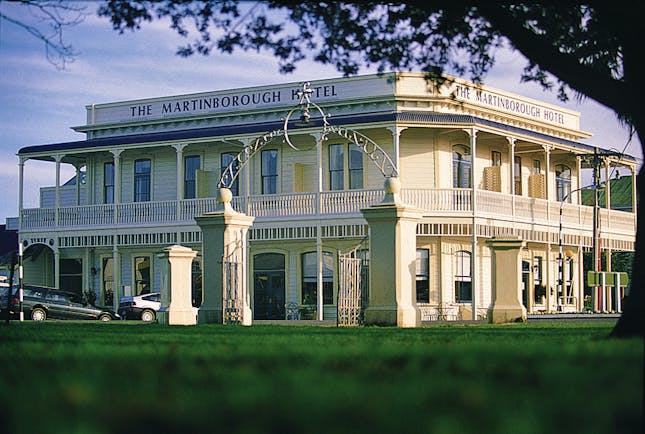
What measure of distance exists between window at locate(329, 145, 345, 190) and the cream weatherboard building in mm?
50

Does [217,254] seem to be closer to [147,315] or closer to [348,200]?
[348,200]

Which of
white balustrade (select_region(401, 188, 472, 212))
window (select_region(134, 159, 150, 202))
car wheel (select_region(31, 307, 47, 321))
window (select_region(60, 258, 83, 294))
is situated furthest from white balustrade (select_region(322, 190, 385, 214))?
window (select_region(60, 258, 83, 294))

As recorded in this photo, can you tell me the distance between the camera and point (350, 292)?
75.2 ft

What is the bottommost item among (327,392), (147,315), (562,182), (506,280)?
(147,315)

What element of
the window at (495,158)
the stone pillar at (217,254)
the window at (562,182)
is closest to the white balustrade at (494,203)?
the window at (495,158)

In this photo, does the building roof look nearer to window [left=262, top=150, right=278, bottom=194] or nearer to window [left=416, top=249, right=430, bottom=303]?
window [left=262, top=150, right=278, bottom=194]

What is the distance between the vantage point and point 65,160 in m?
44.0

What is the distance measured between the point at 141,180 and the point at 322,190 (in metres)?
8.72

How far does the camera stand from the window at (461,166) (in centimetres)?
3788

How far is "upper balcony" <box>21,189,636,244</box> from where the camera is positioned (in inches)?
1380

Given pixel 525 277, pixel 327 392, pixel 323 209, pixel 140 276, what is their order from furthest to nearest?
pixel 140 276 → pixel 525 277 → pixel 323 209 → pixel 327 392

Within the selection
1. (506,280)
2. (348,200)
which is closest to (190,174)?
(348,200)

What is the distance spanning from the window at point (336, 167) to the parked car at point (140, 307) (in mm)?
7807

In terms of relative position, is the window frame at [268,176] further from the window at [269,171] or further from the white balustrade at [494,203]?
the white balustrade at [494,203]
